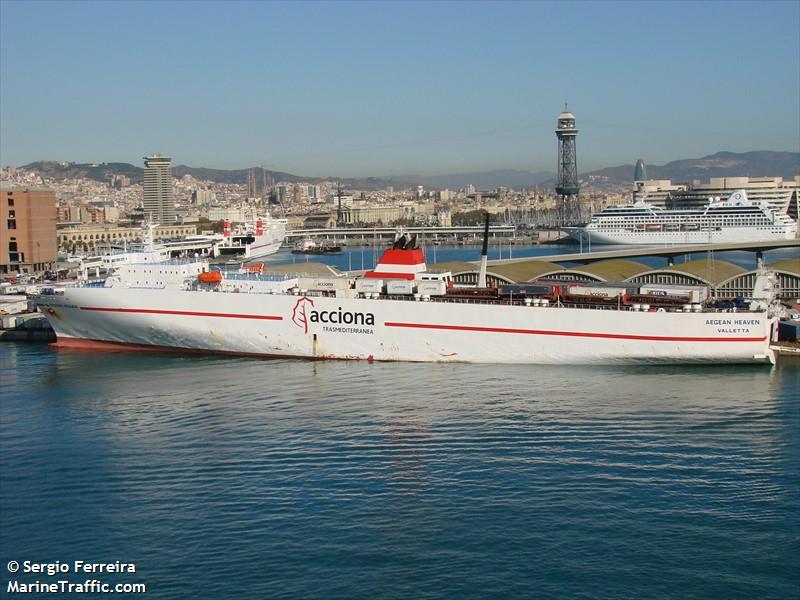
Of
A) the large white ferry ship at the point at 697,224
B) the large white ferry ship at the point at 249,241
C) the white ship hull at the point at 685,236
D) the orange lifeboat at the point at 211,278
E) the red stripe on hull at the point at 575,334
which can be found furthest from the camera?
the large white ferry ship at the point at 697,224

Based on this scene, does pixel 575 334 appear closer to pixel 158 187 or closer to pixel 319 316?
pixel 319 316

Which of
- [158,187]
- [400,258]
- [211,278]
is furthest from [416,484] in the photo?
[158,187]

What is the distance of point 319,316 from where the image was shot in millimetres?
19641

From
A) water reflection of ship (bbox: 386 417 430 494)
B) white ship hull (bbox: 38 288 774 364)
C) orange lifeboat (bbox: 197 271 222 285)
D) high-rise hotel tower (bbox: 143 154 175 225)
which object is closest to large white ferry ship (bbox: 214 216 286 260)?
white ship hull (bbox: 38 288 774 364)

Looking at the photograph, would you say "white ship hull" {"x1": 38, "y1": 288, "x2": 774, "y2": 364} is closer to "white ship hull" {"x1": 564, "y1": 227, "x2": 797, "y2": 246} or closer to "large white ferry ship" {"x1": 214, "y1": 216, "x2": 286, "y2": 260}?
"large white ferry ship" {"x1": 214, "y1": 216, "x2": 286, "y2": 260}

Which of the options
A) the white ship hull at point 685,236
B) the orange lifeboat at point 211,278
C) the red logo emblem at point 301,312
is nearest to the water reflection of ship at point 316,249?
the white ship hull at point 685,236

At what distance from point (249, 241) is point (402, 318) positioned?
44841 mm

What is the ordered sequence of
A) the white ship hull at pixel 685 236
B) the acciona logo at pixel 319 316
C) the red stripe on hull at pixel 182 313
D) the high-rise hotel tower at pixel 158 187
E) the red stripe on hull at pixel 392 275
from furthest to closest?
the high-rise hotel tower at pixel 158 187 → the white ship hull at pixel 685 236 → the red stripe on hull at pixel 392 275 → the red stripe on hull at pixel 182 313 → the acciona logo at pixel 319 316

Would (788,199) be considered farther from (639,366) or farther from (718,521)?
(718,521)

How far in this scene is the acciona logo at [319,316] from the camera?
63.8ft

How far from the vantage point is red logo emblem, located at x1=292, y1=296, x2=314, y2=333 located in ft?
64.6

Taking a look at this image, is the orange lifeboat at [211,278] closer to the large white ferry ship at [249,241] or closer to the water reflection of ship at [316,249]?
the large white ferry ship at [249,241]

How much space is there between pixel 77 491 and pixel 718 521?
7724 millimetres

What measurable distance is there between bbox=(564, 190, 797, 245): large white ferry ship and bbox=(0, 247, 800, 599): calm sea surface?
4859 cm
